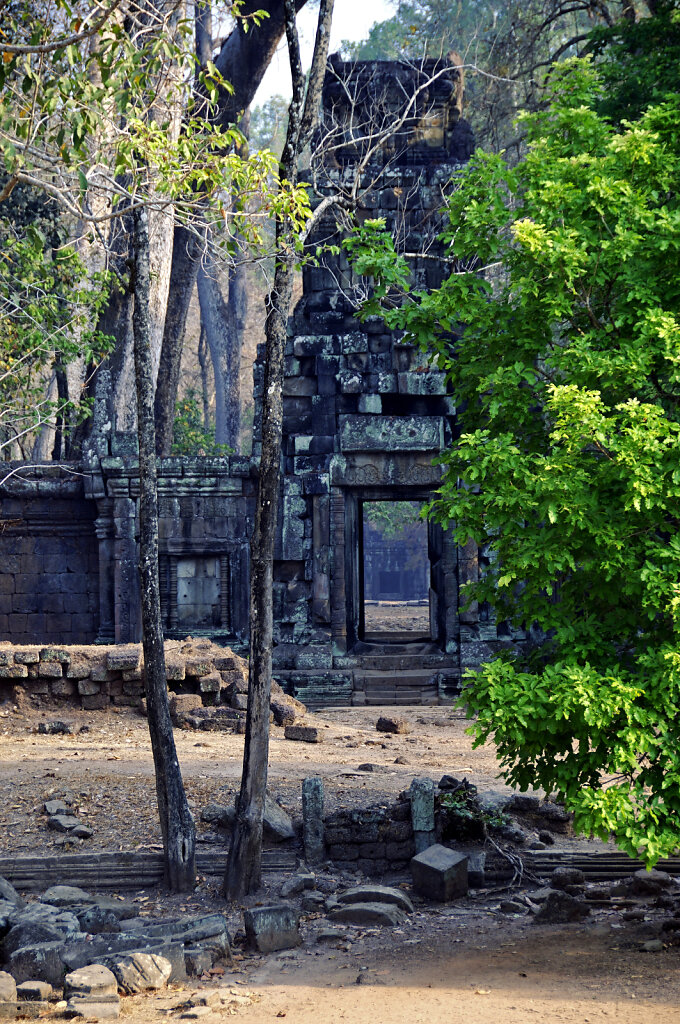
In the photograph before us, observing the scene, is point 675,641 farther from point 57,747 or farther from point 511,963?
point 57,747

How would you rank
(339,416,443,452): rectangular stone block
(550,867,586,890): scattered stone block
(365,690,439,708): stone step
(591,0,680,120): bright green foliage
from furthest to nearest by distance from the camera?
(339,416,443,452): rectangular stone block < (365,690,439,708): stone step < (591,0,680,120): bright green foliage < (550,867,586,890): scattered stone block

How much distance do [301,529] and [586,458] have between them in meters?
9.83

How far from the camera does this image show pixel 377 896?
294 inches

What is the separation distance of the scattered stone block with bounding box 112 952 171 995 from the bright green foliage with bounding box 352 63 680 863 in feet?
7.72

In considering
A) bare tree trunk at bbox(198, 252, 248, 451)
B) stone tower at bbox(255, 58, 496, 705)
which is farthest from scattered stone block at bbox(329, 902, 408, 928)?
bare tree trunk at bbox(198, 252, 248, 451)

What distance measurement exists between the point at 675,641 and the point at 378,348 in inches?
416

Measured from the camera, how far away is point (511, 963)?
632 centimetres

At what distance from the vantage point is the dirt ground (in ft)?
18.8

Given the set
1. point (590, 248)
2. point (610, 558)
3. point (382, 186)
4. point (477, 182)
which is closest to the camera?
point (610, 558)

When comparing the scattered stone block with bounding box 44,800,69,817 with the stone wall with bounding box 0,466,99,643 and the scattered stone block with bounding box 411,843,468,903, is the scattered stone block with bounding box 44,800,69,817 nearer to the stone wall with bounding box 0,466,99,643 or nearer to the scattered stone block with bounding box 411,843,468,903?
the scattered stone block with bounding box 411,843,468,903

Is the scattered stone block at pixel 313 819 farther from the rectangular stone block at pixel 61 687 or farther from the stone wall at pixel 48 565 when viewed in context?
the stone wall at pixel 48 565

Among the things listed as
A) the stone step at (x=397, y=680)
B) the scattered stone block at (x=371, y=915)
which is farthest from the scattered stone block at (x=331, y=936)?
the stone step at (x=397, y=680)

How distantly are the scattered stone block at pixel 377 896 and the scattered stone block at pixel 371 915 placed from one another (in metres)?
0.07

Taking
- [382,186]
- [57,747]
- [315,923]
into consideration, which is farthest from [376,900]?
[382,186]
